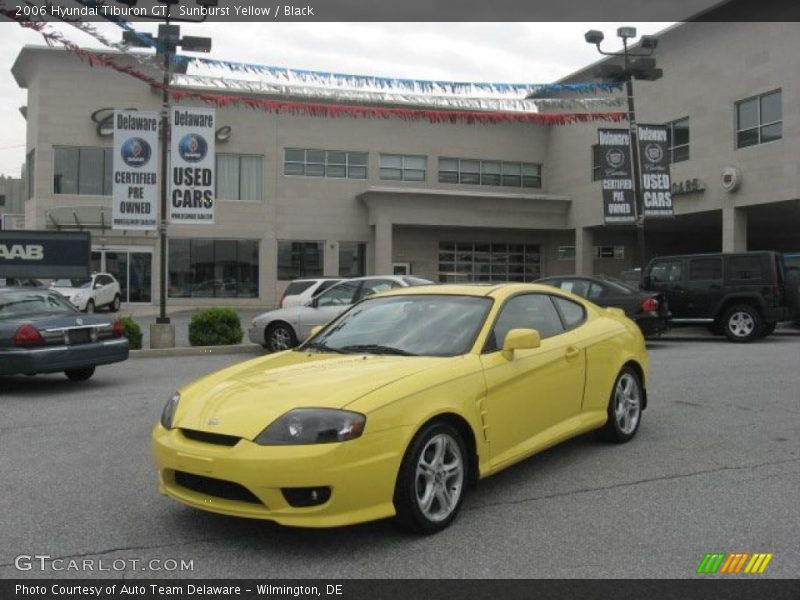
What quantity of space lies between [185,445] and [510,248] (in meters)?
34.2

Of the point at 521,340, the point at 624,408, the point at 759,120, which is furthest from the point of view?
the point at 759,120

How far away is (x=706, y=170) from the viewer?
27.4 metres

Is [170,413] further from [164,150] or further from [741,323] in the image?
[741,323]

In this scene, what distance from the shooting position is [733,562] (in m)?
3.89

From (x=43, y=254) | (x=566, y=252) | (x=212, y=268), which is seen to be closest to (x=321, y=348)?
(x=43, y=254)

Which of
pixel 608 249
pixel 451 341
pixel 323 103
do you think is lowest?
pixel 451 341

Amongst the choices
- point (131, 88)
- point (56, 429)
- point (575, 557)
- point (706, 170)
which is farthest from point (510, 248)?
point (575, 557)

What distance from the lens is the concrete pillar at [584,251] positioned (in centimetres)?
3425

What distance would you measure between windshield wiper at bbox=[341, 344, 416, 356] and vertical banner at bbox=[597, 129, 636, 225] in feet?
56.0

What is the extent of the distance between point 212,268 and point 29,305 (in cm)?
2342

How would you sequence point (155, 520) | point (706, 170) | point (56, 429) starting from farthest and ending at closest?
point (706, 170), point (56, 429), point (155, 520)

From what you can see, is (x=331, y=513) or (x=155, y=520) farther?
(x=155, y=520)
